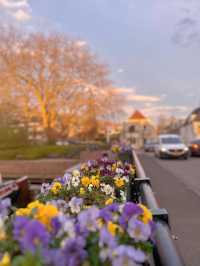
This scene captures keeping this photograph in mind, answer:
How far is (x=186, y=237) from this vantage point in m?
5.32

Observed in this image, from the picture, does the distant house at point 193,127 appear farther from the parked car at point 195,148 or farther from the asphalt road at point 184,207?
the asphalt road at point 184,207

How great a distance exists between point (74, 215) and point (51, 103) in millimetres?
34116

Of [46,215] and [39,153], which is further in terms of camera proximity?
[39,153]

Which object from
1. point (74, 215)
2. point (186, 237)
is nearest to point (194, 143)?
point (186, 237)

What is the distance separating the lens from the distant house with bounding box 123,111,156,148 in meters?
78.4

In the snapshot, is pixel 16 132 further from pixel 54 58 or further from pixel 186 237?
pixel 186 237

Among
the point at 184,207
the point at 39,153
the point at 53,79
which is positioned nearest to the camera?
the point at 184,207

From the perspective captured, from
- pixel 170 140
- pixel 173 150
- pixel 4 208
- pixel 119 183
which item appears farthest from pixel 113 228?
pixel 170 140

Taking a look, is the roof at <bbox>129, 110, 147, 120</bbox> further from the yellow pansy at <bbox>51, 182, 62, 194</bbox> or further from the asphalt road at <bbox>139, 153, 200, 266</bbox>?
the yellow pansy at <bbox>51, 182, 62, 194</bbox>

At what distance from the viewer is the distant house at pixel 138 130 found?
7840cm

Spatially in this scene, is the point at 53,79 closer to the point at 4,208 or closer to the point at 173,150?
the point at 173,150

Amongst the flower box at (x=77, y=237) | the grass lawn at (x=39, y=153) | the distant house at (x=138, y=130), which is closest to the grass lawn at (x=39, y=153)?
the grass lawn at (x=39, y=153)

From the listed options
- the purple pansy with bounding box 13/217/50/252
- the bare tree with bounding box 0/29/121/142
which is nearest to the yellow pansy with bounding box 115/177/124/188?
the purple pansy with bounding box 13/217/50/252

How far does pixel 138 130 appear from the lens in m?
85.2
